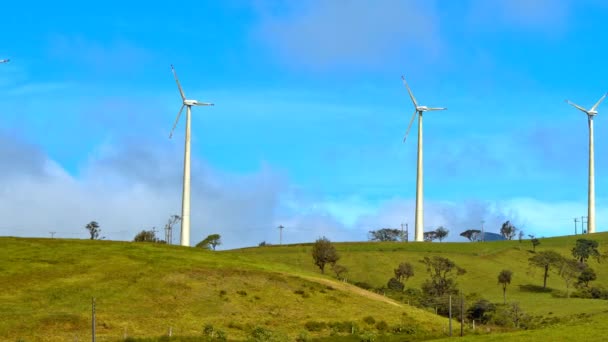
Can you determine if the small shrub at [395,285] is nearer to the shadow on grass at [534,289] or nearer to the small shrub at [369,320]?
the shadow on grass at [534,289]

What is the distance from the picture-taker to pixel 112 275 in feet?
409

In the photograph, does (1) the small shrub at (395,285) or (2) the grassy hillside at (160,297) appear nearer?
(2) the grassy hillside at (160,297)

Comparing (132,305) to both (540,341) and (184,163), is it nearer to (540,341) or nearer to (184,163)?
(540,341)

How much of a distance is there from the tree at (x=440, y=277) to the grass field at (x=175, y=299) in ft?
51.6

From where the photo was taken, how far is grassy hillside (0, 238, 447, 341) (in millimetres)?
98812

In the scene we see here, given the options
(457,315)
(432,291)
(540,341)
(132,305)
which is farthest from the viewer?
(432,291)

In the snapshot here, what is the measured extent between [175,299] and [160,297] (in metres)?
1.98

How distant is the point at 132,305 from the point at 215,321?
37.5 feet

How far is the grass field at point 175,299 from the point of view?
97375mm

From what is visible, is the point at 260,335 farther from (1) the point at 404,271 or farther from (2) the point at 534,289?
(2) the point at 534,289

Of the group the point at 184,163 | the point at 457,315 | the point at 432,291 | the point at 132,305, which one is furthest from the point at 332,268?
the point at 132,305

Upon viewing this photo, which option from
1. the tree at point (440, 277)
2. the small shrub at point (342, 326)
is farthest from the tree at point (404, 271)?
the small shrub at point (342, 326)

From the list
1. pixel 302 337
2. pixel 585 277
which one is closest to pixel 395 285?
pixel 585 277

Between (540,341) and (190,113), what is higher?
(190,113)
